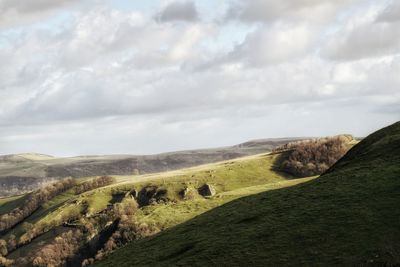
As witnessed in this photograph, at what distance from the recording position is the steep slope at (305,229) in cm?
3653

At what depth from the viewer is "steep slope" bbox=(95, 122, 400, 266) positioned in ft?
120

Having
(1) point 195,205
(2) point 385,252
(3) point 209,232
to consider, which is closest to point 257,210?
(3) point 209,232

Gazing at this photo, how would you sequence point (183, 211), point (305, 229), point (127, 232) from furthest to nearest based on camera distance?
point (127, 232), point (183, 211), point (305, 229)

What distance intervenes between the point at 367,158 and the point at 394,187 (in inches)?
749

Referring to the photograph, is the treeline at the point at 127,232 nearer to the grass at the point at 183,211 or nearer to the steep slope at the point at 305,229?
the grass at the point at 183,211

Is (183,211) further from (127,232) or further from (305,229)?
(305,229)

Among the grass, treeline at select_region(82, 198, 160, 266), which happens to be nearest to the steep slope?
the grass

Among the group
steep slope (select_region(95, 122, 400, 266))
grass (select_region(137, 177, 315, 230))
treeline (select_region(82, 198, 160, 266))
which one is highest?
steep slope (select_region(95, 122, 400, 266))

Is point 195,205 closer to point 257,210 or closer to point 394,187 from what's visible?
point 257,210

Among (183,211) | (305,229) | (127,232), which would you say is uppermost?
(305,229)

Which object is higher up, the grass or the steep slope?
the steep slope

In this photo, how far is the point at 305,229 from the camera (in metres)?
42.5

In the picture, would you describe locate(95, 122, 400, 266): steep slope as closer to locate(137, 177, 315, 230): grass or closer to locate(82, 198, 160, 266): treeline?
locate(137, 177, 315, 230): grass

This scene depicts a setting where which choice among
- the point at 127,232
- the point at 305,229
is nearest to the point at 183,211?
the point at 127,232
